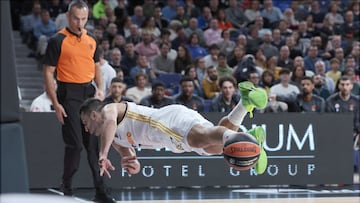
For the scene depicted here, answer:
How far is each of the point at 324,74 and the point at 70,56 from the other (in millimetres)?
9138

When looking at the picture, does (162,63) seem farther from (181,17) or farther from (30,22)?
(30,22)

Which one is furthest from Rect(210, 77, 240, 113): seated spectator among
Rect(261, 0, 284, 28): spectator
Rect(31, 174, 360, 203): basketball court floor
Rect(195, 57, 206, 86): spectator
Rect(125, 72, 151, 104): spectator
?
Rect(261, 0, 284, 28): spectator

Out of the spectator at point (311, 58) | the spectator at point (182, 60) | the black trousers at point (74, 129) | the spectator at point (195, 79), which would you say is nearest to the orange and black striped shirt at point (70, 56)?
the black trousers at point (74, 129)

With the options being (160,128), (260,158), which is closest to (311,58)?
(160,128)

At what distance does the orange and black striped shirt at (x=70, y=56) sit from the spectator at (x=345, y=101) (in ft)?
21.3

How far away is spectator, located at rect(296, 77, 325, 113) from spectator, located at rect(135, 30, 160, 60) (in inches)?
181

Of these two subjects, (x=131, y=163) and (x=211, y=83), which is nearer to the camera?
(x=131, y=163)

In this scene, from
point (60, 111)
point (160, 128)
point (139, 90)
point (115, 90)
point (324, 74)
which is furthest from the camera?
point (324, 74)

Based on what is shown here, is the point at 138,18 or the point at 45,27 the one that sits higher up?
the point at 138,18

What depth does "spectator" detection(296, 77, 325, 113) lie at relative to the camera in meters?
14.9

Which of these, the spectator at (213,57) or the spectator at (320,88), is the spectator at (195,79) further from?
the spectator at (320,88)

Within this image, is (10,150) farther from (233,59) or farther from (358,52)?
(358,52)

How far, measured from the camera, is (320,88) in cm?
1642

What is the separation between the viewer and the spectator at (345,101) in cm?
1516
